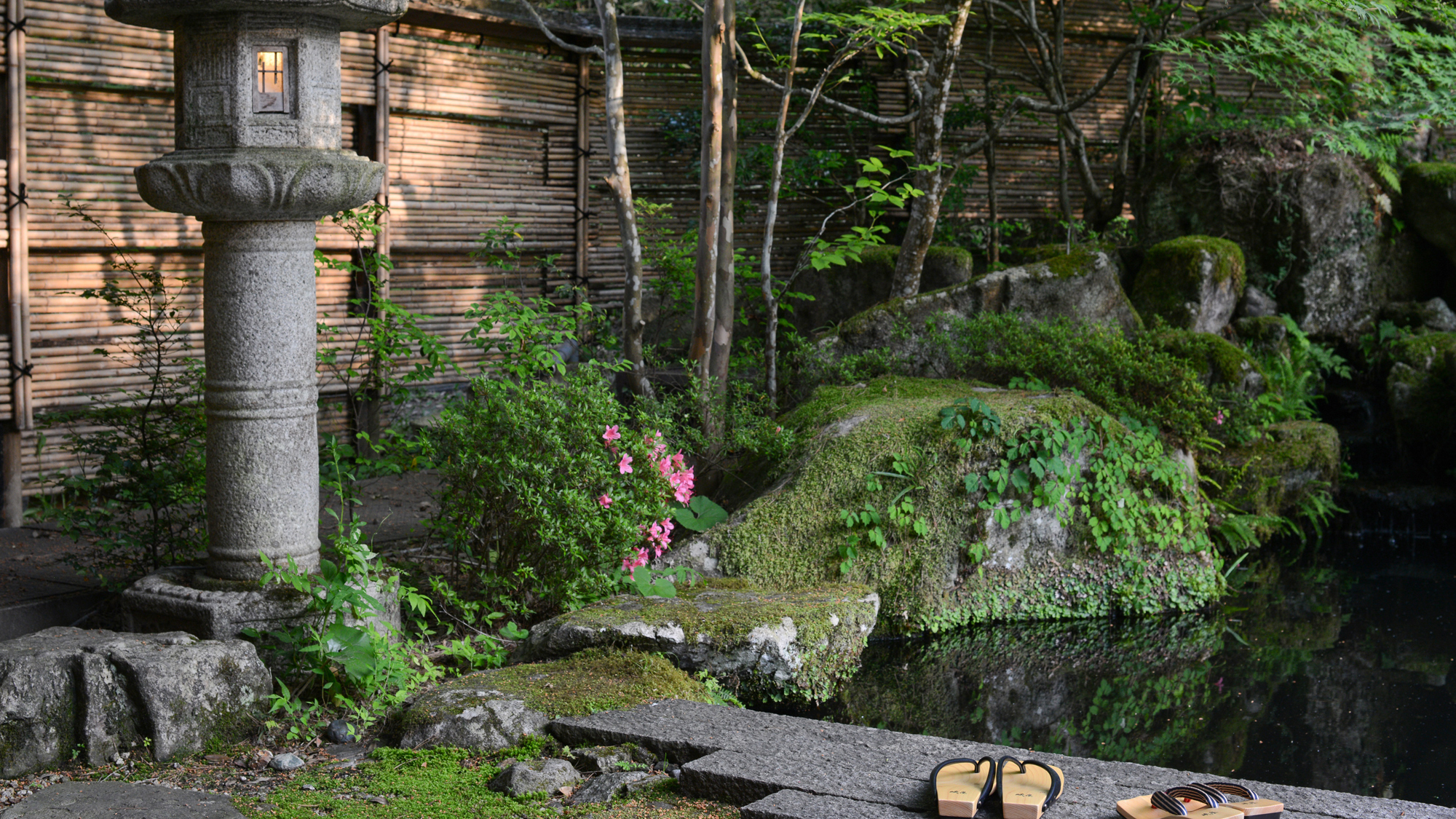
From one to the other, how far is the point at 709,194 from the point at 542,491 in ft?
9.77

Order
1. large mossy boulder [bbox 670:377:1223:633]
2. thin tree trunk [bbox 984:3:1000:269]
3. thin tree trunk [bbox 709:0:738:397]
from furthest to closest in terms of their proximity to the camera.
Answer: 1. thin tree trunk [bbox 984:3:1000:269]
2. thin tree trunk [bbox 709:0:738:397]
3. large mossy boulder [bbox 670:377:1223:633]

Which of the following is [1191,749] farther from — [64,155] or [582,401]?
[64,155]

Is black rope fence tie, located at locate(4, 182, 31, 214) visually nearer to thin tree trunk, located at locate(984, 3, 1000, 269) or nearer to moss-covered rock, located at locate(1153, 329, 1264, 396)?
moss-covered rock, located at locate(1153, 329, 1264, 396)

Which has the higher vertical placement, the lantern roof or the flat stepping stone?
the lantern roof

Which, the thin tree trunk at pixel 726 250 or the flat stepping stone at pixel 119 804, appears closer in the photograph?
the flat stepping stone at pixel 119 804

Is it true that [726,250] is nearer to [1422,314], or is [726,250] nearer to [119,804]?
[119,804]

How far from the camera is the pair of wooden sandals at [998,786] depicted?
3.54m

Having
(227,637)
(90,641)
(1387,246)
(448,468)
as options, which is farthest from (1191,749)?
(1387,246)

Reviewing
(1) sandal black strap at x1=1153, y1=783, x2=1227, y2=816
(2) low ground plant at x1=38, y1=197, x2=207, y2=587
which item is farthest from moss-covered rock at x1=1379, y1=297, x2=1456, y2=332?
(2) low ground plant at x1=38, y1=197, x2=207, y2=587

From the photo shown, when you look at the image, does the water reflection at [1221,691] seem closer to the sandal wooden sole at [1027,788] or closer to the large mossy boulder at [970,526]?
the large mossy boulder at [970,526]

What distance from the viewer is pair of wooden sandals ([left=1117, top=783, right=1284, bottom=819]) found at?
3.47 metres

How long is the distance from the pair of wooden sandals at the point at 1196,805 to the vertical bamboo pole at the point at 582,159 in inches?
323

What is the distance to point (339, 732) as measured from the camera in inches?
182

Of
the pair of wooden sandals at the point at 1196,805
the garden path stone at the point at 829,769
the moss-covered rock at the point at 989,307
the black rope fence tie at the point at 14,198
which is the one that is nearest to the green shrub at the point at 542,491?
the garden path stone at the point at 829,769
